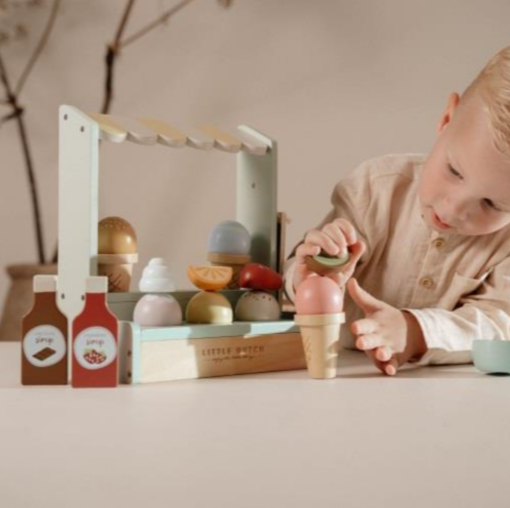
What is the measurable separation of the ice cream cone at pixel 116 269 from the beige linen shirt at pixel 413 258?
0.23 m

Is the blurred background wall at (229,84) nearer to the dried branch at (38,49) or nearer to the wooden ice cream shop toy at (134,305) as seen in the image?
the dried branch at (38,49)

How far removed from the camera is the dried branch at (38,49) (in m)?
2.24

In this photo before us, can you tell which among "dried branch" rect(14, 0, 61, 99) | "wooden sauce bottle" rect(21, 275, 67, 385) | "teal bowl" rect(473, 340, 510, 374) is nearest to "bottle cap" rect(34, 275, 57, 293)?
"wooden sauce bottle" rect(21, 275, 67, 385)

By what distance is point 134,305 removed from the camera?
1.05 metres

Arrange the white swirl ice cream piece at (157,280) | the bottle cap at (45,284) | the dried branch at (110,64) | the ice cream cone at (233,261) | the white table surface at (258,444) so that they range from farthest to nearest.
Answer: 1. the dried branch at (110,64)
2. the ice cream cone at (233,261)
3. the white swirl ice cream piece at (157,280)
4. the bottle cap at (45,284)
5. the white table surface at (258,444)

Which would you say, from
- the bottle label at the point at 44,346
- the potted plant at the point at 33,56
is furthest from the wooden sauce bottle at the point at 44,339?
the potted plant at the point at 33,56

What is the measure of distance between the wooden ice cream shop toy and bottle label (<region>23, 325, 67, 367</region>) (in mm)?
35

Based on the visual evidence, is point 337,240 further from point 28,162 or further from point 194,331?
point 28,162

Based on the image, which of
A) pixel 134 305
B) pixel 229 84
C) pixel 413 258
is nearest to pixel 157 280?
pixel 134 305

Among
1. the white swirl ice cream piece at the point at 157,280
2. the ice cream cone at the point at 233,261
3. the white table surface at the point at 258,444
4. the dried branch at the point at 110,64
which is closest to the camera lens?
the white table surface at the point at 258,444

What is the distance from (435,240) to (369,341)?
0.23 m

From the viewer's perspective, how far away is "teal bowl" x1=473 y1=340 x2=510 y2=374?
1081mm

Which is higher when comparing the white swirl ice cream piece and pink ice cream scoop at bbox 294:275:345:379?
the white swirl ice cream piece

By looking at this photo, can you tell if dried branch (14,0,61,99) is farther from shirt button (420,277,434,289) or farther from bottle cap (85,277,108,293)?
bottle cap (85,277,108,293)
